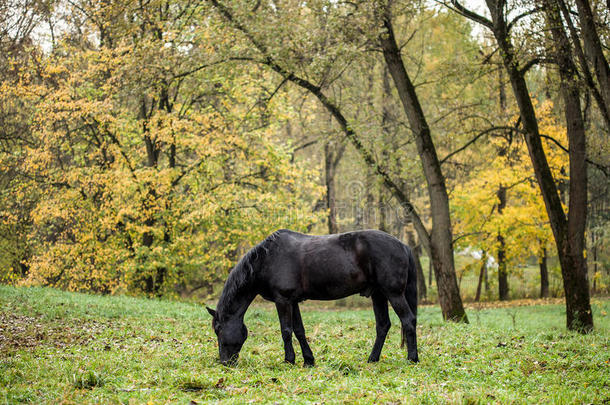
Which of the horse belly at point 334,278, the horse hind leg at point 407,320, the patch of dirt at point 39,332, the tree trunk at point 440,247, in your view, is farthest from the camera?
the tree trunk at point 440,247

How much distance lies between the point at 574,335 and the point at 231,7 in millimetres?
11302

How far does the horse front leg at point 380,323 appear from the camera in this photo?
21.8ft

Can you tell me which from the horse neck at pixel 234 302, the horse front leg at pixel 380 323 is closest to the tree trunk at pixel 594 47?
the horse front leg at pixel 380 323

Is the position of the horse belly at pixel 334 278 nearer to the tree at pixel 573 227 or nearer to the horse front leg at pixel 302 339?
the horse front leg at pixel 302 339

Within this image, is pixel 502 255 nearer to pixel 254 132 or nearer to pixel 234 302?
pixel 254 132

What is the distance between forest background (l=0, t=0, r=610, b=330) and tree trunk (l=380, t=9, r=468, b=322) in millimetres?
41

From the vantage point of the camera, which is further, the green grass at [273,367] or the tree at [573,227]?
the tree at [573,227]

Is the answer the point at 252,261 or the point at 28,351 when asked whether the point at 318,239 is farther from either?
the point at 28,351

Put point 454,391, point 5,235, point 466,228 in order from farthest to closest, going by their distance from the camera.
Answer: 1. point 466,228
2. point 5,235
3. point 454,391

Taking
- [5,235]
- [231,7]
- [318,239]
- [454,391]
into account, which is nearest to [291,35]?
[231,7]

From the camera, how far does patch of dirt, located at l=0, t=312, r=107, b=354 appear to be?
24.6 feet

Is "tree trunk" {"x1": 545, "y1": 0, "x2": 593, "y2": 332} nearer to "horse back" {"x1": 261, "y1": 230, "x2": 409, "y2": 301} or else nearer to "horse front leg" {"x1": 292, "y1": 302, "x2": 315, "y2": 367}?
"horse back" {"x1": 261, "y1": 230, "x2": 409, "y2": 301}

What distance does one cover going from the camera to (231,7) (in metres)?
13.1

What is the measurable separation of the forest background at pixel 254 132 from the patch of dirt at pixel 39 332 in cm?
684
